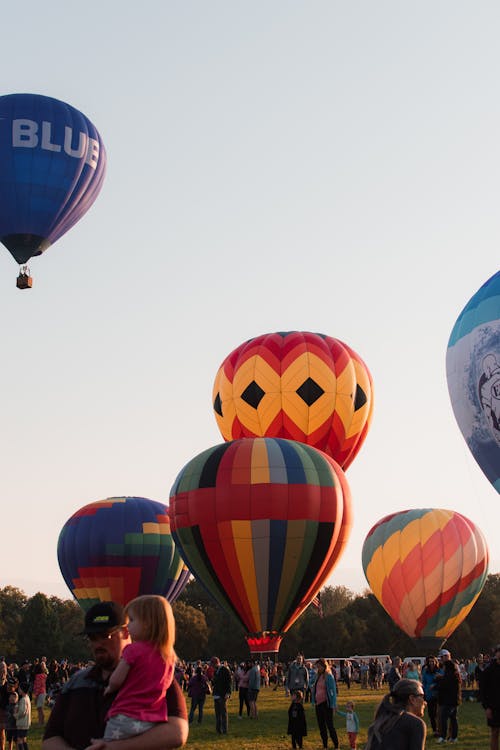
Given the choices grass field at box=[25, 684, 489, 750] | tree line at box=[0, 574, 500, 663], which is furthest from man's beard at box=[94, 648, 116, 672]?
tree line at box=[0, 574, 500, 663]

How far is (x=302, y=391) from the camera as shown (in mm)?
35188

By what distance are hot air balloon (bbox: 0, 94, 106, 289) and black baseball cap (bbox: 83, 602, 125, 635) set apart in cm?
2631

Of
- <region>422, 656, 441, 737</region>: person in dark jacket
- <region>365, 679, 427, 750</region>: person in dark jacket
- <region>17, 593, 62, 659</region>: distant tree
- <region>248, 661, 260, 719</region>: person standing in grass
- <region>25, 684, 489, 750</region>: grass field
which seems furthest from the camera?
<region>17, 593, 62, 659</region>: distant tree

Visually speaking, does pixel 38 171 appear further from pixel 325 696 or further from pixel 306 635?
pixel 306 635

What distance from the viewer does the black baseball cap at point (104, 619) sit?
3850 millimetres

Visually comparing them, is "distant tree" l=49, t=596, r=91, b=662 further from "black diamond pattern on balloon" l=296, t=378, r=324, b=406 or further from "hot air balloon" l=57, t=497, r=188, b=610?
"black diamond pattern on balloon" l=296, t=378, r=324, b=406

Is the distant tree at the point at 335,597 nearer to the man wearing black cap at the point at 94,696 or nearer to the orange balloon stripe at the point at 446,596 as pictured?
the orange balloon stripe at the point at 446,596

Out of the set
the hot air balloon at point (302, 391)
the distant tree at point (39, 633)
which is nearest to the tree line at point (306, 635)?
the distant tree at point (39, 633)

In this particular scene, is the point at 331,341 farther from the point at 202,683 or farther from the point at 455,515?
the point at 202,683

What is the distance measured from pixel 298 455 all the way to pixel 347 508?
2021 millimetres

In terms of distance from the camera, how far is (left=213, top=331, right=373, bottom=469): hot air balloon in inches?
1394

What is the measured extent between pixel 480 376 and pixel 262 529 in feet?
22.1

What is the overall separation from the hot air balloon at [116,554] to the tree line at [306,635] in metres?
27.2

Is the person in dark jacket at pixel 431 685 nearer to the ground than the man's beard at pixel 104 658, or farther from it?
nearer to the ground
